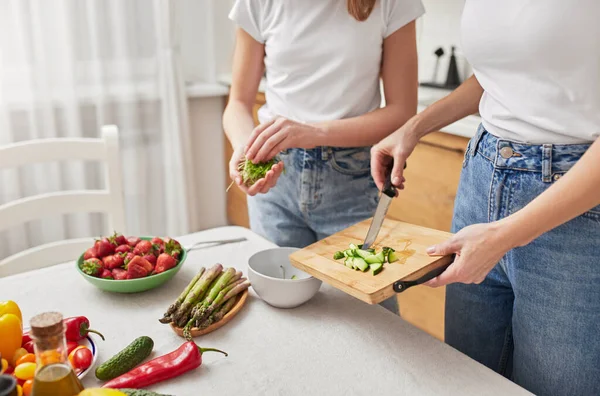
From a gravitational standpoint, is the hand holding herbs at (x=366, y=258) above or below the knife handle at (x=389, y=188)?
below

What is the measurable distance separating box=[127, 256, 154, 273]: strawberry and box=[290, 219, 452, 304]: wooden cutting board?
0.29m

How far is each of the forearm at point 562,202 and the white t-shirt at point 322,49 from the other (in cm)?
60

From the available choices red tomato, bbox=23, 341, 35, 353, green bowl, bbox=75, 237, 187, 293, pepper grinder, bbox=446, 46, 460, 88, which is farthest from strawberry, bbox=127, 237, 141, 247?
pepper grinder, bbox=446, 46, 460, 88

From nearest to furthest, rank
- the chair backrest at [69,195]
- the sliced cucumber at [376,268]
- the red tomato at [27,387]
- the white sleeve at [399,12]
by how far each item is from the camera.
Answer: the red tomato at [27,387]
the sliced cucumber at [376,268]
the white sleeve at [399,12]
the chair backrest at [69,195]

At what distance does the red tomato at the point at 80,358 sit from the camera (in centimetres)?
91

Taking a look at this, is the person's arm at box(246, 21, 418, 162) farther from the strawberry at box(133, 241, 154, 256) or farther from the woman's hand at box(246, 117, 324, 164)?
the strawberry at box(133, 241, 154, 256)


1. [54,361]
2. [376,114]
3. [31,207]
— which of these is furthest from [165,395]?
[31,207]

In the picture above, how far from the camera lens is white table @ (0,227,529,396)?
0.90 m

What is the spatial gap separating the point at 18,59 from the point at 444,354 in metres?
2.22

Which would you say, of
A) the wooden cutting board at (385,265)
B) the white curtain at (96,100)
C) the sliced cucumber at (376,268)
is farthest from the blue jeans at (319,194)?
the white curtain at (96,100)

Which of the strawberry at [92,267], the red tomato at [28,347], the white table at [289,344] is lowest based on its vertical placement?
the white table at [289,344]

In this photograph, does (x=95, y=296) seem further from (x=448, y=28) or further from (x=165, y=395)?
(x=448, y=28)

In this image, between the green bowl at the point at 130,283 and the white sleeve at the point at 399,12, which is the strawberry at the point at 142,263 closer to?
the green bowl at the point at 130,283

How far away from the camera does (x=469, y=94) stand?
1.25 m
